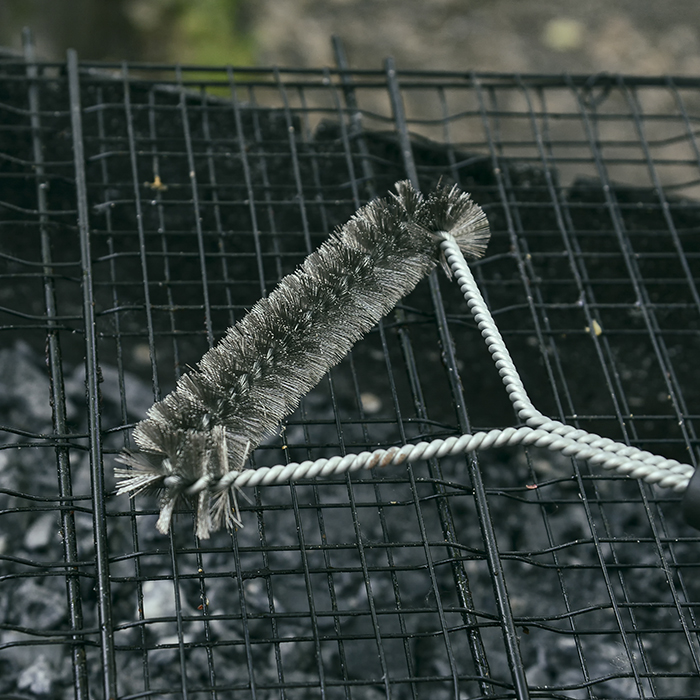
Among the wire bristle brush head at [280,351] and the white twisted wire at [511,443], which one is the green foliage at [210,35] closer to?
the wire bristle brush head at [280,351]

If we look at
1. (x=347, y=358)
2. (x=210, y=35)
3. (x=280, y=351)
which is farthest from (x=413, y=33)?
(x=280, y=351)

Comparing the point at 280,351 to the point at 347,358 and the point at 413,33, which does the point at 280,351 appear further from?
the point at 413,33

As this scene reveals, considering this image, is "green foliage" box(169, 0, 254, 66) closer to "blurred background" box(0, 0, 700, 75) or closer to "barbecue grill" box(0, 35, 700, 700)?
"blurred background" box(0, 0, 700, 75)

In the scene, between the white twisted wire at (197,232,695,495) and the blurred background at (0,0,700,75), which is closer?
the white twisted wire at (197,232,695,495)

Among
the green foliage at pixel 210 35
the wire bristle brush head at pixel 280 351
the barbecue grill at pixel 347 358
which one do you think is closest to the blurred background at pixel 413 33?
the green foliage at pixel 210 35

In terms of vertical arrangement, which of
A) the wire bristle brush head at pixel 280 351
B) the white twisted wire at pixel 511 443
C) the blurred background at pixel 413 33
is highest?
the blurred background at pixel 413 33

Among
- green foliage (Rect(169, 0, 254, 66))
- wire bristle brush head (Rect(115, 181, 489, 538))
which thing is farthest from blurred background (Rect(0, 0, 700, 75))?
wire bristle brush head (Rect(115, 181, 489, 538))
